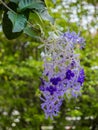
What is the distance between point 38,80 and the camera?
334cm

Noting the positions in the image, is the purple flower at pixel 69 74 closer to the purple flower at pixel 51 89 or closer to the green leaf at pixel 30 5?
the purple flower at pixel 51 89

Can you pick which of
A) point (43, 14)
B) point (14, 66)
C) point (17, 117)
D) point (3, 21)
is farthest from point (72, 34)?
point (17, 117)

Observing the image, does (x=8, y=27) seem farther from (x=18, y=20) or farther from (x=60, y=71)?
(x=60, y=71)

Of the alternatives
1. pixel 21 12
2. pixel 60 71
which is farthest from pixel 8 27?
pixel 60 71

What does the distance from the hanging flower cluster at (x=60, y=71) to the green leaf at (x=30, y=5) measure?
0.34 feet

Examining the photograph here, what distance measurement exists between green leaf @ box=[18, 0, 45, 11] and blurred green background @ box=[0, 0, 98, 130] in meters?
1.73

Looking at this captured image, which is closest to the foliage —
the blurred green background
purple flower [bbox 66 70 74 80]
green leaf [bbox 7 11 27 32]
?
green leaf [bbox 7 11 27 32]

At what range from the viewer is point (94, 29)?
12.4 feet

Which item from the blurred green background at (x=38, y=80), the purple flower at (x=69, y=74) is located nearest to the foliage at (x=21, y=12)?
the purple flower at (x=69, y=74)

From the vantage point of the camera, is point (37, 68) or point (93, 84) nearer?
point (93, 84)

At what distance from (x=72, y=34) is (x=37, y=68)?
1954mm

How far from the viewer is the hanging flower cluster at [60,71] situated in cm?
108

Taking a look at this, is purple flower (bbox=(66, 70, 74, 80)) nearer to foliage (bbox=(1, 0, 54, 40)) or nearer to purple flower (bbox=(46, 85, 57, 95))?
purple flower (bbox=(46, 85, 57, 95))

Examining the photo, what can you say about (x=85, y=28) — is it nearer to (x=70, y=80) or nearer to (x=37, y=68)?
(x=37, y=68)
